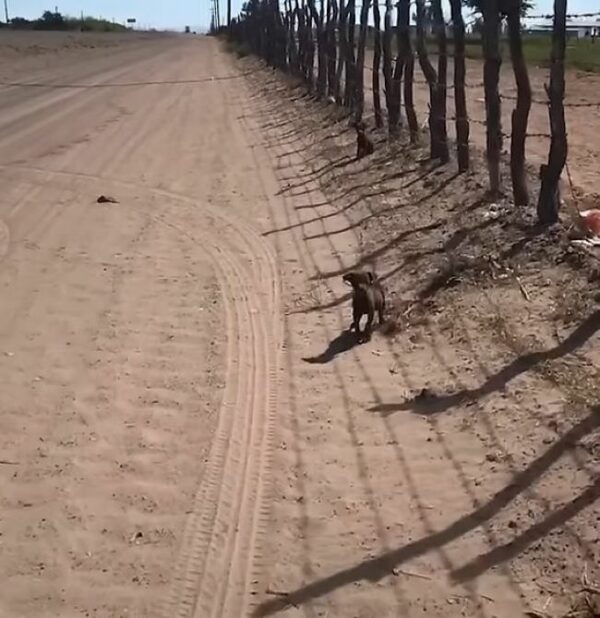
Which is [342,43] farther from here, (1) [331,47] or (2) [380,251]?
(2) [380,251]

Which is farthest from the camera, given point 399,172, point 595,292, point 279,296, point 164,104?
point 164,104

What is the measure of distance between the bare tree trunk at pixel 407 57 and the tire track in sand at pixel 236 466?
20.2 ft

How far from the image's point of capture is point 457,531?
16.9 ft

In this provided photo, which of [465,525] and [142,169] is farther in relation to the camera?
[142,169]

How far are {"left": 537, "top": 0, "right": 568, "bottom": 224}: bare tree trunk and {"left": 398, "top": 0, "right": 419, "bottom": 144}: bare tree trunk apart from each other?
6187 millimetres

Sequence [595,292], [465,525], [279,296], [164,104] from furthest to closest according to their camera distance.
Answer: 1. [164,104]
2. [279,296]
3. [595,292]
4. [465,525]

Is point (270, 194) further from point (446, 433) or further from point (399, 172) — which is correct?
point (446, 433)

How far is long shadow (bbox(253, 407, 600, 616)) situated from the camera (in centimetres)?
475

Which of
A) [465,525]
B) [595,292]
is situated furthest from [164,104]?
[465,525]

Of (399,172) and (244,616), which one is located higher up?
(399,172)

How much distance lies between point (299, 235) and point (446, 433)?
18.4ft

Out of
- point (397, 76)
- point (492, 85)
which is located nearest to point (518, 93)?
point (492, 85)

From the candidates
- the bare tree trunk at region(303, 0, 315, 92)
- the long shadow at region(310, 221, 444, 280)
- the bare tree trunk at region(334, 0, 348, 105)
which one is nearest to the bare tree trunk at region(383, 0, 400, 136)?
the bare tree trunk at region(334, 0, 348, 105)

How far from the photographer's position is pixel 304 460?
6.03 meters
